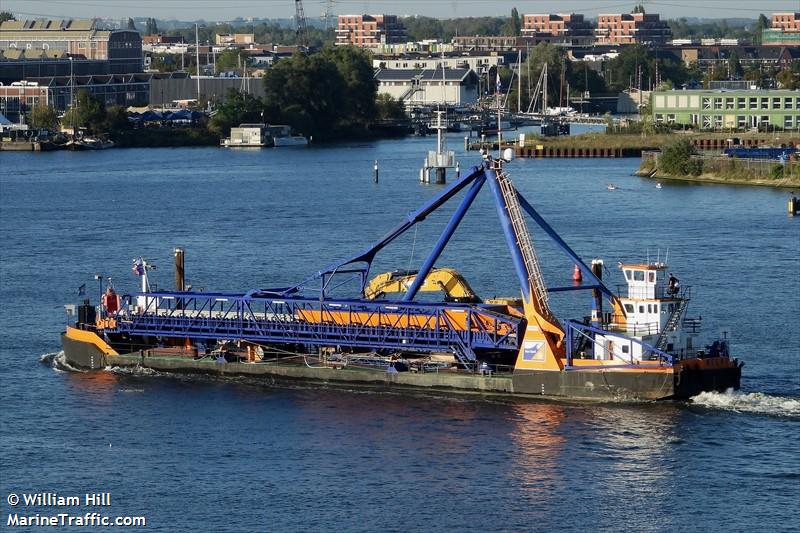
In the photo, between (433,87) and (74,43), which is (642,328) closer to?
(433,87)

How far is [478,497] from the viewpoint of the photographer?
31906mm

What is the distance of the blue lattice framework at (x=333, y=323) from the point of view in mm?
39000

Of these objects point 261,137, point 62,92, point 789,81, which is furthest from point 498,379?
point 789,81

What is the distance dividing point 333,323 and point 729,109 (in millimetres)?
91669

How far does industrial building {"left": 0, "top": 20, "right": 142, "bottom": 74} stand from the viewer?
179000 mm

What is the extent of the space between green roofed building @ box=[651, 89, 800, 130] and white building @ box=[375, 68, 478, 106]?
57.0m

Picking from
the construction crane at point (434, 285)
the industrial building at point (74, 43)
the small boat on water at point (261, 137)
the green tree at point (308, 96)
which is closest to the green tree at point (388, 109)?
the green tree at point (308, 96)

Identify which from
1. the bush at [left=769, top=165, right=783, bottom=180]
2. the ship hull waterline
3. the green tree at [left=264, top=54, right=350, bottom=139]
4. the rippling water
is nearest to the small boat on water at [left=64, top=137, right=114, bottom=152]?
the green tree at [left=264, top=54, right=350, bottom=139]

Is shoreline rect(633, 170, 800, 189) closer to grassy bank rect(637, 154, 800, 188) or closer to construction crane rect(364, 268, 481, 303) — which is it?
grassy bank rect(637, 154, 800, 188)

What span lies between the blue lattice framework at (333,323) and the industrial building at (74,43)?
132293mm

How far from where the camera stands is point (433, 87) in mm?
188750

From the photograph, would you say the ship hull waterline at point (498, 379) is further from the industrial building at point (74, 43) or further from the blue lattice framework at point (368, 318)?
the industrial building at point (74, 43)

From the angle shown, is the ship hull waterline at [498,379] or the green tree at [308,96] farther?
the green tree at [308,96]

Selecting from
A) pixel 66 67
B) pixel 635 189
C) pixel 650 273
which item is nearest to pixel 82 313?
pixel 650 273
